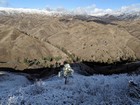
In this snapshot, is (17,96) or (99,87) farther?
(99,87)

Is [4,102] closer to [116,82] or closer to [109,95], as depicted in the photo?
[109,95]

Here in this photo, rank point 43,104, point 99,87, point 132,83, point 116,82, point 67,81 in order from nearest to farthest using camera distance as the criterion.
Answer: point 43,104 → point 132,83 → point 99,87 → point 116,82 → point 67,81

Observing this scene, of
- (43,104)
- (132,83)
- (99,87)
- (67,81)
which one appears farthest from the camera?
(67,81)

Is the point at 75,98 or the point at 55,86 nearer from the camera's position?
the point at 75,98

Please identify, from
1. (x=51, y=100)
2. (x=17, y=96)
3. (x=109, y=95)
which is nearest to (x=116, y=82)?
(x=109, y=95)

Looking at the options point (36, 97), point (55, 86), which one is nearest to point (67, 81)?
point (55, 86)

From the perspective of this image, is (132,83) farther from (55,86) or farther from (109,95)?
(55,86)

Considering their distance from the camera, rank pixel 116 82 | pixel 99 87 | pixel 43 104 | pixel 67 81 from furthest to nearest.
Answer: pixel 67 81 < pixel 116 82 < pixel 99 87 < pixel 43 104

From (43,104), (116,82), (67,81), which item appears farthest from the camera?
(67,81)
